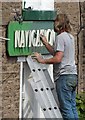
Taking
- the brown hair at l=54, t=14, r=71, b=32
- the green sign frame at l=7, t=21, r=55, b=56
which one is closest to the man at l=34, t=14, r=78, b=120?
the brown hair at l=54, t=14, r=71, b=32

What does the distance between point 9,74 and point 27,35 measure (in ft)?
2.80

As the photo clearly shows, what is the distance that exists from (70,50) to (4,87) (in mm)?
3129

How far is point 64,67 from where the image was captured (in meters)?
5.63

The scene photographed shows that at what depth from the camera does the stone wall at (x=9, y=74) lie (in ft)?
27.7

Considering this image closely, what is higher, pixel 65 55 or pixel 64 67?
pixel 65 55

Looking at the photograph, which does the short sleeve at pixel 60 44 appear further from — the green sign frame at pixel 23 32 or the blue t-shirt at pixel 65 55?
the green sign frame at pixel 23 32

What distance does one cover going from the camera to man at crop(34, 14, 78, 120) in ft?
18.1

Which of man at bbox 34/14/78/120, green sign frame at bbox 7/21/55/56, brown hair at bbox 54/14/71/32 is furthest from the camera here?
green sign frame at bbox 7/21/55/56

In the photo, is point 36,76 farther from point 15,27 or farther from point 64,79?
point 15,27

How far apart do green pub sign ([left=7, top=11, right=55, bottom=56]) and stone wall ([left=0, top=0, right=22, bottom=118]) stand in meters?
0.12

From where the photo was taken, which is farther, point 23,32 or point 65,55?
point 23,32

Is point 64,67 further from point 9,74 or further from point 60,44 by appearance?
point 9,74

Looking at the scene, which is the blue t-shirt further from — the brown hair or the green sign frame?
the green sign frame

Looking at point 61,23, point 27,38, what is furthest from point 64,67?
point 27,38
